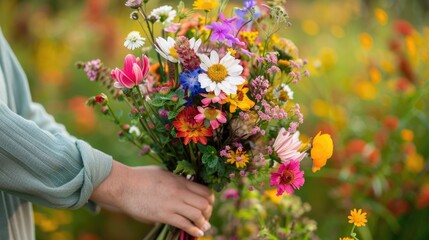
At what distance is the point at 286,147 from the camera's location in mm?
1169

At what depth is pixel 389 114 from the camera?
253cm

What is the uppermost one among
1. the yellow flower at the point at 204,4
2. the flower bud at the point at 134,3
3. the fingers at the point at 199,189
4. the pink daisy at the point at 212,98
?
the yellow flower at the point at 204,4

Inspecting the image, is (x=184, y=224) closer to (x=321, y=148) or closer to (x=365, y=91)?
(x=321, y=148)

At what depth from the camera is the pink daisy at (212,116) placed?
1.10 m

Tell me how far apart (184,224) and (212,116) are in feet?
0.84

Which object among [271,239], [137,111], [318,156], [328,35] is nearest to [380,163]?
[271,239]

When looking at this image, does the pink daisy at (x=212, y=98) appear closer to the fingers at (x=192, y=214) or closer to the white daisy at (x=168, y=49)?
the white daisy at (x=168, y=49)

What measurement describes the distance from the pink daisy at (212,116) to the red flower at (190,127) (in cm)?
3

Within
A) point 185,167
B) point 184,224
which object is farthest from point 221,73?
point 184,224

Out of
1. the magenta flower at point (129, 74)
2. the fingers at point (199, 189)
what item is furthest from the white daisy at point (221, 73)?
the fingers at point (199, 189)

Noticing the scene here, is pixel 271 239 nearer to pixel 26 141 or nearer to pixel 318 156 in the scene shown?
pixel 318 156

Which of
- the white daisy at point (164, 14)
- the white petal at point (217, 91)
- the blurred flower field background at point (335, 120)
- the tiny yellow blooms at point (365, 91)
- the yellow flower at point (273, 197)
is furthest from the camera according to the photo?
the tiny yellow blooms at point (365, 91)

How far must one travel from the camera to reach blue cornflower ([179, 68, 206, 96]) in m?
1.10

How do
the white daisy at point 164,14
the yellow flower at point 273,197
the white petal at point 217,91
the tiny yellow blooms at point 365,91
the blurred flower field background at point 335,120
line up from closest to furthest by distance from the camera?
the white petal at point 217,91 → the white daisy at point 164,14 → the yellow flower at point 273,197 → the blurred flower field background at point 335,120 → the tiny yellow blooms at point 365,91
